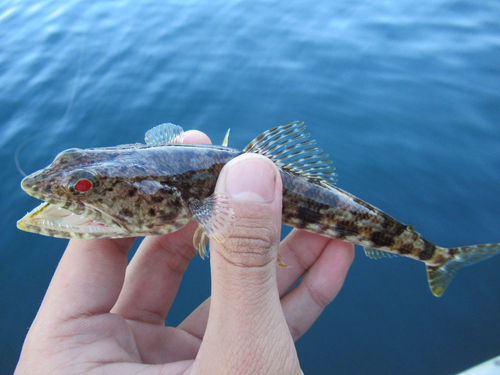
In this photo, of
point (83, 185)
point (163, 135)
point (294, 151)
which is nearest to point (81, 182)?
point (83, 185)

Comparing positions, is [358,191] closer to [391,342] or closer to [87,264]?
[391,342]

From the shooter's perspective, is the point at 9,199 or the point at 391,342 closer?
the point at 391,342

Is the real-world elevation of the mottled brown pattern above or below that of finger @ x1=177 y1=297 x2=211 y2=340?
above

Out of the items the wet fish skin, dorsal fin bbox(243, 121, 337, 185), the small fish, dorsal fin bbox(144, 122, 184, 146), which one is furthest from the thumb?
dorsal fin bbox(144, 122, 184, 146)

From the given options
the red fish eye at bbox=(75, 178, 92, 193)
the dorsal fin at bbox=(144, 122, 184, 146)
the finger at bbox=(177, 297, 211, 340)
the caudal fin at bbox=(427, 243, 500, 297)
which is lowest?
the finger at bbox=(177, 297, 211, 340)

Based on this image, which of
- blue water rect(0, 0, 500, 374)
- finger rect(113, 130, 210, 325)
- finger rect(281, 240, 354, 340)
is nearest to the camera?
finger rect(113, 130, 210, 325)

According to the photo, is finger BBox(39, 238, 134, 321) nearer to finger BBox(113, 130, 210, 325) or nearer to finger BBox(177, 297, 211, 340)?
finger BBox(113, 130, 210, 325)

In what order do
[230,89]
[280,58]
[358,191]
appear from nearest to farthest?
[358,191] < [230,89] < [280,58]

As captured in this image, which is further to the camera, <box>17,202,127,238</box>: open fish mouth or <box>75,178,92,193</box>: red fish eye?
<box>17,202,127,238</box>: open fish mouth

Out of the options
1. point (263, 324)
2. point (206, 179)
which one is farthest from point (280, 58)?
point (263, 324)
